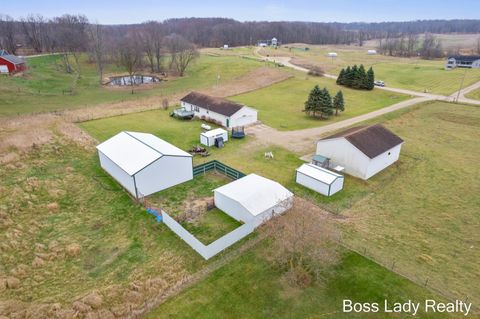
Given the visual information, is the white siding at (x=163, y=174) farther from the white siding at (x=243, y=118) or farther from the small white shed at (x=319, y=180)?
the white siding at (x=243, y=118)

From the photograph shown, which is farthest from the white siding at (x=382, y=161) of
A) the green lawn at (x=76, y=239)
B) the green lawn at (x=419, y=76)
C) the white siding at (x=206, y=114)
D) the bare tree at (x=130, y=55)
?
the bare tree at (x=130, y=55)

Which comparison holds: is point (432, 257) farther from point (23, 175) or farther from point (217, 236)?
point (23, 175)

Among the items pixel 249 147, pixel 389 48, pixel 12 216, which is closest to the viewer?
pixel 12 216

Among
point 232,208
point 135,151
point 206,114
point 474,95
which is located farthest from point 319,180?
point 474,95

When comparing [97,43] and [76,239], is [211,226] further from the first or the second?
[97,43]

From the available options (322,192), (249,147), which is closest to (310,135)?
(249,147)

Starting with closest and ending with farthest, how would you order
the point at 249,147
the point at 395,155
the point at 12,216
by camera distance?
the point at 12,216, the point at 395,155, the point at 249,147

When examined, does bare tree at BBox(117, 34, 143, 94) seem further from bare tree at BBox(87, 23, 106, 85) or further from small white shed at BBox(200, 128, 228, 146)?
small white shed at BBox(200, 128, 228, 146)
